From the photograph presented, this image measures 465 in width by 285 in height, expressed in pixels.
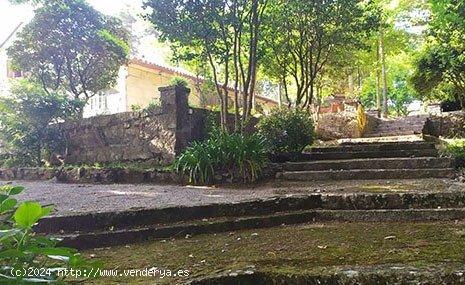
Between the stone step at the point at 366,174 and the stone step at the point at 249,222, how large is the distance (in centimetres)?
208

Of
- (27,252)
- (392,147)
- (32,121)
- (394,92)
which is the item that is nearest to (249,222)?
(27,252)

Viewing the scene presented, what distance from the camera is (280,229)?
3117 mm

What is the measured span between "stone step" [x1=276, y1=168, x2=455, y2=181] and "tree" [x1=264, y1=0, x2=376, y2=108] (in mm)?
3042

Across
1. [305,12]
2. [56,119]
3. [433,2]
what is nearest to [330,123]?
[305,12]

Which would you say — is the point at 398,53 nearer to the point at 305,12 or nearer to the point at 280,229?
the point at 305,12

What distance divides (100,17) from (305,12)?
6.02 metres

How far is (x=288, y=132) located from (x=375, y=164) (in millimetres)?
1598

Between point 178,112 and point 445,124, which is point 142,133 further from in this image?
point 445,124

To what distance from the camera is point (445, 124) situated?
11.7m

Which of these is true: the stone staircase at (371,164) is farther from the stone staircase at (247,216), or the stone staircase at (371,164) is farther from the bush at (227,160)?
the stone staircase at (247,216)

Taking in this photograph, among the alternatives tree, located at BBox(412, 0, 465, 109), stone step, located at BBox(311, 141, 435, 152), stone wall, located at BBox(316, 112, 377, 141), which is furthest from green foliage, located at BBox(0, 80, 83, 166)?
tree, located at BBox(412, 0, 465, 109)

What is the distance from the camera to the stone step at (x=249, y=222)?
2776mm

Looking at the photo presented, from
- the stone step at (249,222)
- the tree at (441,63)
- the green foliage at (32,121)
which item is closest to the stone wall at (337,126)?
the tree at (441,63)

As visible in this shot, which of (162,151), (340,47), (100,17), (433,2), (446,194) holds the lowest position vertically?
(446,194)
